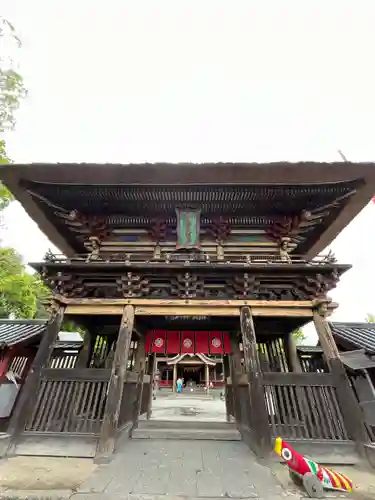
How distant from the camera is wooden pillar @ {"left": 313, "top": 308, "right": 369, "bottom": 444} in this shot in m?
5.14

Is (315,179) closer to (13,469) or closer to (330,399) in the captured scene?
(330,399)

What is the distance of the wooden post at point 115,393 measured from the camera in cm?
501

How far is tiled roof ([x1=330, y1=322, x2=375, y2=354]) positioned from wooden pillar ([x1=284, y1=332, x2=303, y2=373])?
1.49 meters

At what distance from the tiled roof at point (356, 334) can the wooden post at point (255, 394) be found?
2984 mm

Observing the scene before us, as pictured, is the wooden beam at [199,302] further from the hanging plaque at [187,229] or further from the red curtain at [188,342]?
the red curtain at [188,342]

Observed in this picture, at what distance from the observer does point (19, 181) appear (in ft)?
22.9

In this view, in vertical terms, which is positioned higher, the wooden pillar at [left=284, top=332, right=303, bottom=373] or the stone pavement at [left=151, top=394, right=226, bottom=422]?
the wooden pillar at [left=284, top=332, right=303, bottom=373]

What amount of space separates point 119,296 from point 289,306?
428 cm

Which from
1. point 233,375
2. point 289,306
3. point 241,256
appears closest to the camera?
point 289,306

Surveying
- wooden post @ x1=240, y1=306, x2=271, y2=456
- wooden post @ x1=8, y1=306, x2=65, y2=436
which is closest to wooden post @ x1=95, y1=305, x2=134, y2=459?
wooden post @ x1=8, y1=306, x2=65, y2=436

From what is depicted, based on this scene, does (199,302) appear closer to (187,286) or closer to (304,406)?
(187,286)

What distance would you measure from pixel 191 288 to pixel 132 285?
4.84 feet

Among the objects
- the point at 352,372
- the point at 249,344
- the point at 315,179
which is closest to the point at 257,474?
the point at 249,344

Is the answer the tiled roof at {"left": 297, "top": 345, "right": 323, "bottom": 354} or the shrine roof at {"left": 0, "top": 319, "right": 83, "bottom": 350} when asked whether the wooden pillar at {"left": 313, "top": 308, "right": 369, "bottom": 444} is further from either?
the shrine roof at {"left": 0, "top": 319, "right": 83, "bottom": 350}
